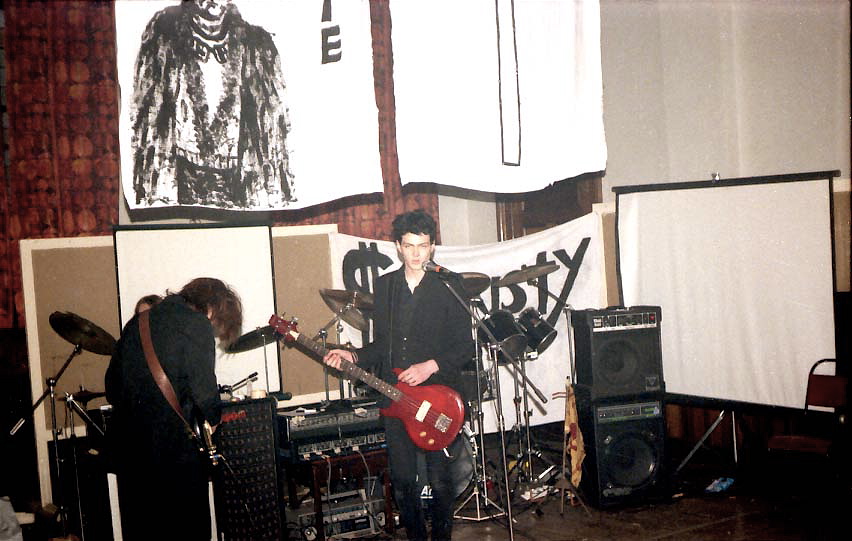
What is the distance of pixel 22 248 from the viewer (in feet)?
15.4

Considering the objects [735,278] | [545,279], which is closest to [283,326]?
[545,279]

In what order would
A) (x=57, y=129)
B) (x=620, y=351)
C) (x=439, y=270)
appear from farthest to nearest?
(x=57, y=129), (x=620, y=351), (x=439, y=270)

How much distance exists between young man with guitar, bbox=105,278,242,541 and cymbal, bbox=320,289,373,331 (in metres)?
1.51

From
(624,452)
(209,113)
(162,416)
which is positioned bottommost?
(624,452)

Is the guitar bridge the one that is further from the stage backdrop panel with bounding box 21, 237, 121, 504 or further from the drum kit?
the stage backdrop panel with bounding box 21, 237, 121, 504

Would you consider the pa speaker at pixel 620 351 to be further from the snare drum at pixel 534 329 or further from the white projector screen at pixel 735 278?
the white projector screen at pixel 735 278

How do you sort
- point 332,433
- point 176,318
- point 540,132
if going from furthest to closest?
point 332,433
point 176,318
point 540,132

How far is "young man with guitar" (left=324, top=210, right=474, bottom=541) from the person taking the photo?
3549mm

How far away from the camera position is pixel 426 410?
359 cm

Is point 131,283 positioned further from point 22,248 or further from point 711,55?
point 711,55

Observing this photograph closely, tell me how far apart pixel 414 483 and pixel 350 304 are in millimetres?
1418

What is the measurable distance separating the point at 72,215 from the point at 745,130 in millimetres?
5398

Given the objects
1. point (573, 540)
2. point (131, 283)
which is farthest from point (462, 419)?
point (131, 283)

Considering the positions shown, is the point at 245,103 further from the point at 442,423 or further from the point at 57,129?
the point at 57,129
